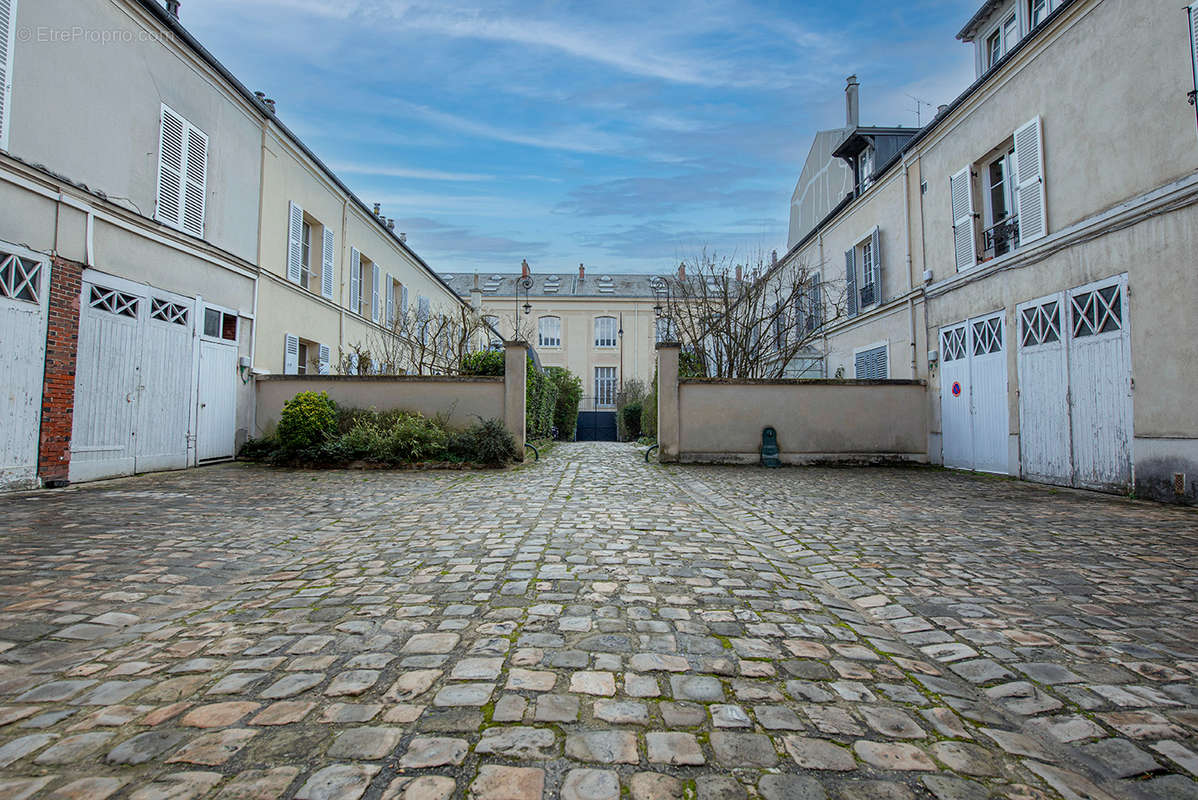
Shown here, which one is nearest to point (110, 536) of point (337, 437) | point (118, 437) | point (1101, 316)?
point (118, 437)

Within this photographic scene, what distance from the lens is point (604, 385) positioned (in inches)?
1346

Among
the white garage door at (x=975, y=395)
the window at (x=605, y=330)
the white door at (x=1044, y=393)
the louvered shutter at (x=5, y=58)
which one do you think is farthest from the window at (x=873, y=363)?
the window at (x=605, y=330)

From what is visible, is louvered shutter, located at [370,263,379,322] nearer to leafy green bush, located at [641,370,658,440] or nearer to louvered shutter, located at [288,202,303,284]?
louvered shutter, located at [288,202,303,284]

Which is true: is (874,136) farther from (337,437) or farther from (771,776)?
(771,776)

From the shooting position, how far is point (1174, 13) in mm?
6715

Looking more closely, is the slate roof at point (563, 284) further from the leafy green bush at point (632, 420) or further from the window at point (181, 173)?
the window at point (181, 173)

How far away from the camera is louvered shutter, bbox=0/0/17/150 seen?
6.56 m

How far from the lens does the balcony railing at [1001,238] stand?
31.9 ft

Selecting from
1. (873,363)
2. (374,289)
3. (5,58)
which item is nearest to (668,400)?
(873,363)

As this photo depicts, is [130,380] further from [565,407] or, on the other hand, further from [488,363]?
[565,407]

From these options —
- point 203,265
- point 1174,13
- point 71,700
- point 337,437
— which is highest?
point 1174,13

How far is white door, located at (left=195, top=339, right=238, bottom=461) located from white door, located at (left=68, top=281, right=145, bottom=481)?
→ 1412 millimetres

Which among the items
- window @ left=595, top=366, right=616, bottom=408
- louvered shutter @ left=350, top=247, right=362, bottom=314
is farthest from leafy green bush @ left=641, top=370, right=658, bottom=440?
window @ left=595, top=366, right=616, bottom=408

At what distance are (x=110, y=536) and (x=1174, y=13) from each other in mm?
11912
